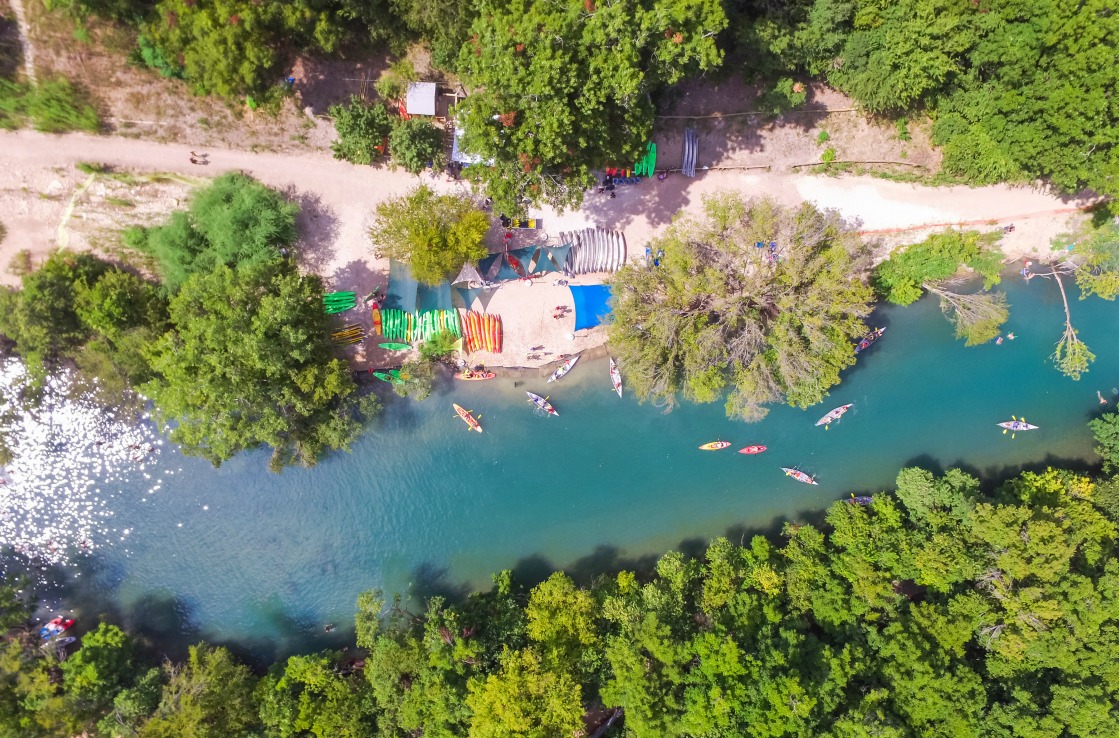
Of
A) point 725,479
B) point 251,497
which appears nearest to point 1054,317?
point 725,479

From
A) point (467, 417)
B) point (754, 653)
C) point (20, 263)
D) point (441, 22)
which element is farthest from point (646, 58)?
point (20, 263)

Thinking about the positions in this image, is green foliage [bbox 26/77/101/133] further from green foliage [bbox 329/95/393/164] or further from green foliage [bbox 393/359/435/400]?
green foliage [bbox 393/359/435/400]

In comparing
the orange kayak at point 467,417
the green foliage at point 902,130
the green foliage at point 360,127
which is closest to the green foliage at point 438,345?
the orange kayak at point 467,417

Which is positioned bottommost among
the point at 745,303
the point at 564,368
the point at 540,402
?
the point at 540,402

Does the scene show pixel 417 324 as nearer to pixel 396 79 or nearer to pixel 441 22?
pixel 396 79

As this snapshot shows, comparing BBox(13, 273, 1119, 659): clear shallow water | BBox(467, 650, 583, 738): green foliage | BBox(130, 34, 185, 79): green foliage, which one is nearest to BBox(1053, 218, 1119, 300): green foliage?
BBox(13, 273, 1119, 659): clear shallow water

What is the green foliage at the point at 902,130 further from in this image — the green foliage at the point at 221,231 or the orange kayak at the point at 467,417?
the green foliage at the point at 221,231

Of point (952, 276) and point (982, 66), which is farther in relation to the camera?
point (952, 276)
